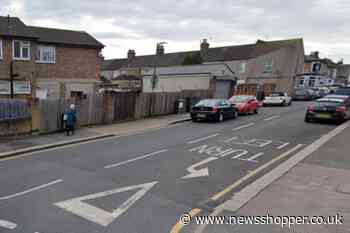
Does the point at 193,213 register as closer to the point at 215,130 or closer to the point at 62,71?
the point at 215,130

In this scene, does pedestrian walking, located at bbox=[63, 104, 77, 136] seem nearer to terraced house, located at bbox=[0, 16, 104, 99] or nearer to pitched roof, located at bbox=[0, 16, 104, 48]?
terraced house, located at bbox=[0, 16, 104, 99]

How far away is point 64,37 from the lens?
2723 cm

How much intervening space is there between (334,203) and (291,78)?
152 feet

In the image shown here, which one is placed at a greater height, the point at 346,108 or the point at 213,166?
the point at 346,108

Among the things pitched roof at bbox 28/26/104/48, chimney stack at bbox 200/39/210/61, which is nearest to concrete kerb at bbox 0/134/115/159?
pitched roof at bbox 28/26/104/48

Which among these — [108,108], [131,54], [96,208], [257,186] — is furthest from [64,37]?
[131,54]

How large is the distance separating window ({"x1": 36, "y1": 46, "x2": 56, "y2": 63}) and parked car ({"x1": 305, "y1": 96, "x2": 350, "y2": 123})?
2170 centimetres

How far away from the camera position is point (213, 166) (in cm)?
812

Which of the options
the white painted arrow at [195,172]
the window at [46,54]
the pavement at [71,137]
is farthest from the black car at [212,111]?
the window at [46,54]

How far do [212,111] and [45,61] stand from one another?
54.0 feet

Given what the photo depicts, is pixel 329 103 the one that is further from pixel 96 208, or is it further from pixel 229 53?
pixel 229 53

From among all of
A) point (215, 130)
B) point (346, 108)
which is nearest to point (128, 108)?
point (215, 130)

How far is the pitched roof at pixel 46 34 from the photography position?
74.6 feet

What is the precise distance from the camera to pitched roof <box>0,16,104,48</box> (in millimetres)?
22750
